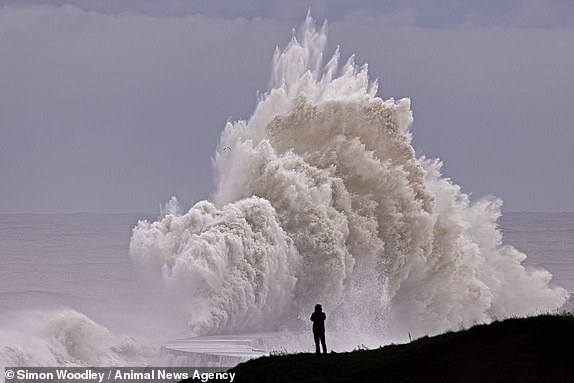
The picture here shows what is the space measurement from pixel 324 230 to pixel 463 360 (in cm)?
2284

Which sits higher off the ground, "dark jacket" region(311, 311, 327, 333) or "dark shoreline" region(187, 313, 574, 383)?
"dark jacket" region(311, 311, 327, 333)

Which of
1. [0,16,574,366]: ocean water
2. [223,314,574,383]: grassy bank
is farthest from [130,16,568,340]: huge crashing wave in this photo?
[223,314,574,383]: grassy bank

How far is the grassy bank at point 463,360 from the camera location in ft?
92.8

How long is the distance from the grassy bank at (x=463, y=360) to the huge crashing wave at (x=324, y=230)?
55.1 ft

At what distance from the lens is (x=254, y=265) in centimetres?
4953

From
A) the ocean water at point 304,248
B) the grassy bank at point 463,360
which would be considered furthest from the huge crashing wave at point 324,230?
the grassy bank at point 463,360

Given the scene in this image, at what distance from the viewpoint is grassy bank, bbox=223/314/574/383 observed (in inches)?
1113

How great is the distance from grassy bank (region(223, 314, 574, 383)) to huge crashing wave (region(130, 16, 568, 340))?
1678cm

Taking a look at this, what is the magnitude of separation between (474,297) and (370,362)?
28139 millimetres

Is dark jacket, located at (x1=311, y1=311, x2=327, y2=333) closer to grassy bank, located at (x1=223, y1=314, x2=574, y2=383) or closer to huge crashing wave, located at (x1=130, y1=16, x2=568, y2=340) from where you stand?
grassy bank, located at (x1=223, y1=314, x2=574, y2=383)

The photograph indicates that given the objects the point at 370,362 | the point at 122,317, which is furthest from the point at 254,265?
the point at 370,362

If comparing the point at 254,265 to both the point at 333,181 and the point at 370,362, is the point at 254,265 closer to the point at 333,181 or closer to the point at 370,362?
the point at 333,181

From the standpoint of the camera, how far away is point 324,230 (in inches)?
2042

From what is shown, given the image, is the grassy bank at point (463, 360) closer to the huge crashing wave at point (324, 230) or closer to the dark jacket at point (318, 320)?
the dark jacket at point (318, 320)
